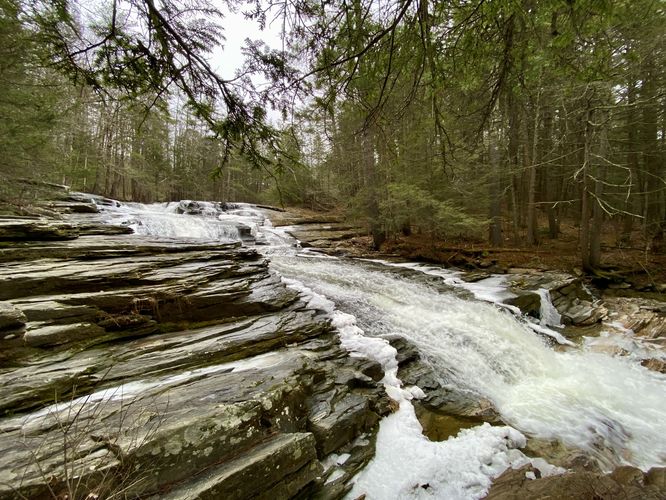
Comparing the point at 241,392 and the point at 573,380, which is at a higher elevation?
the point at 241,392

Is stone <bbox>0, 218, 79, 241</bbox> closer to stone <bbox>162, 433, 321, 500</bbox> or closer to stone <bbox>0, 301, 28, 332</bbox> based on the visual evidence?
stone <bbox>0, 301, 28, 332</bbox>

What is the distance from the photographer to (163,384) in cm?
307

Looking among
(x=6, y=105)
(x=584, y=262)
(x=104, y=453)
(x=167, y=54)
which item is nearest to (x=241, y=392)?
(x=104, y=453)

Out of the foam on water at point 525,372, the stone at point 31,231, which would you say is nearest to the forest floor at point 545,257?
the foam on water at point 525,372

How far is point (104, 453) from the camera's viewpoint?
1.99m

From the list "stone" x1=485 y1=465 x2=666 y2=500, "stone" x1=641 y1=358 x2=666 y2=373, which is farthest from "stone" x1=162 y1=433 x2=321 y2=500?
"stone" x1=641 y1=358 x2=666 y2=373

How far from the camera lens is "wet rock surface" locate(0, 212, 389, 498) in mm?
2025

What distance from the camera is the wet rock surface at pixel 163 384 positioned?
2.03 m

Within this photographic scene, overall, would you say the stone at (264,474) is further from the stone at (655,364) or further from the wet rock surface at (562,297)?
the stone at (655,364)

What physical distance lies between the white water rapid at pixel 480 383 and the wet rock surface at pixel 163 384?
433 mm

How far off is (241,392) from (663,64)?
488 inches

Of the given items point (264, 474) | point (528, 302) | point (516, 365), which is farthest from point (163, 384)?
point (528, 302)

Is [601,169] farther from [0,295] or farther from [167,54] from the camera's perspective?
[0,295]

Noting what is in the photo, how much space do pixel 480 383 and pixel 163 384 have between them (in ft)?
14.9
